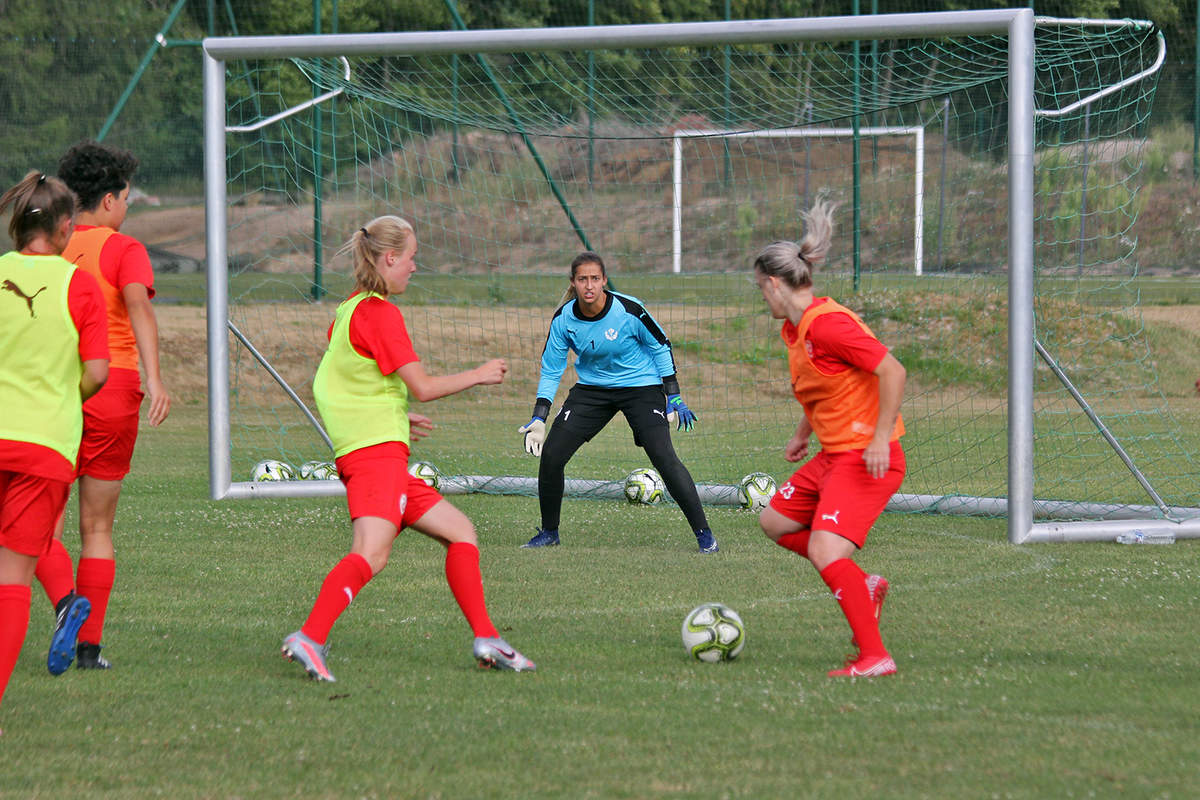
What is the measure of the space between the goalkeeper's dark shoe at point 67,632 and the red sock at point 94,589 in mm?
147

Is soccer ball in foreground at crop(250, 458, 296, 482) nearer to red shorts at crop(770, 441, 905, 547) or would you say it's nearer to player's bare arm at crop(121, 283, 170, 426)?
player's bare arm at crop(121, 283, 170, 426)

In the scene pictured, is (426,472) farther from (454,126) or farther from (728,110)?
(454,126)

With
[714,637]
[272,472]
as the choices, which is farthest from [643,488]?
[714,637]

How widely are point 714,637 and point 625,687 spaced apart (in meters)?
0.57

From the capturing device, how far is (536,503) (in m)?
10.7

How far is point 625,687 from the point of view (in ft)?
16.6

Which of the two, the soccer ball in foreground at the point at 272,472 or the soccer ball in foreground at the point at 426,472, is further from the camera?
the soccer ball in foreground at the point at 272,472

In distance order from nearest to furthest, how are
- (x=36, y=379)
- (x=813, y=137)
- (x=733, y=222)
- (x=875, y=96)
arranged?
(x=36, y=379) → (x=875, y=96) → (x=813, y=137) → (x=733, y=222)

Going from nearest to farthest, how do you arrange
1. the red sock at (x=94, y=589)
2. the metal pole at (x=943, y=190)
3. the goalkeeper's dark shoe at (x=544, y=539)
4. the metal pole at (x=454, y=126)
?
the red sock at (x=94, y=589) → the goalkeeper's dark shoe at (x=544, y=539) → the metal pole at (x=454, y=126) → the metal pole at (x=943, y=190)

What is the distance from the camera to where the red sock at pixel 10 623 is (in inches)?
172

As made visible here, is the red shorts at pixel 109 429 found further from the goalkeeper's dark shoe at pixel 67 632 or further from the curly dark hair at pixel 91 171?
the curly dark hair at pixel 91 171

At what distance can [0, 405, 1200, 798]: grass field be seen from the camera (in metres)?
3.99

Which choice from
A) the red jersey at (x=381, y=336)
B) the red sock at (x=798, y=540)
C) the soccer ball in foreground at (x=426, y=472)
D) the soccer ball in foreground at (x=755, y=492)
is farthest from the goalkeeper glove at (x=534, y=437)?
the red jersey at (x=381, y=336)

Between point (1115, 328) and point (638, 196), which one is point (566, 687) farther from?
point (638, 196)
